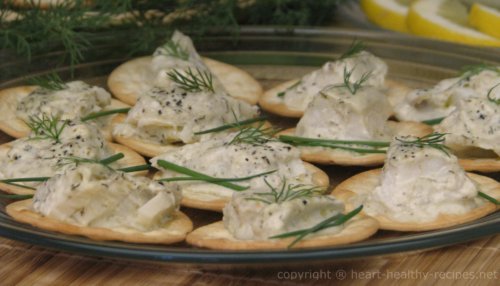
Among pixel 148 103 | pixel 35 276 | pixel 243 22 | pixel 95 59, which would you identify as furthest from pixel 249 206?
pixel 243 22

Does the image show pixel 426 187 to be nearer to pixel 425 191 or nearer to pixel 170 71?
pixel 425 191

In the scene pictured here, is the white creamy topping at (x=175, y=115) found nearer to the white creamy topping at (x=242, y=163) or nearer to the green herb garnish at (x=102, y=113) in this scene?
the green herb garnish at (x=102, y=113)

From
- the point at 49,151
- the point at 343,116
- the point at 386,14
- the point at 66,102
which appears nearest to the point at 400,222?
the point at 343,116

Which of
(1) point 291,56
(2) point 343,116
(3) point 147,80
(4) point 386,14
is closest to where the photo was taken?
(2) point 343,116

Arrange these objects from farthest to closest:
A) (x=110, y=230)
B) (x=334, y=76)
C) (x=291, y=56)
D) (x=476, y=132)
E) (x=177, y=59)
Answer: (x=291, y=56) → (x=177, y=59) → (x=334, y=76) → (x=476, y=132) → (x=110, y=230)

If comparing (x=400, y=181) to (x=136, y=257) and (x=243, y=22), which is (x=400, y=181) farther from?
(x=243, y=22)

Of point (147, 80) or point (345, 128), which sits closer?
point (345, 128)

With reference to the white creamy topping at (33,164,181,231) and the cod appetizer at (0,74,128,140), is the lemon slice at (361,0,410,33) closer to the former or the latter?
the cod appetizer at (0,74,128,140)

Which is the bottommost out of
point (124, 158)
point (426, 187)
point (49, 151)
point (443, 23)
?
point (124, 158)
